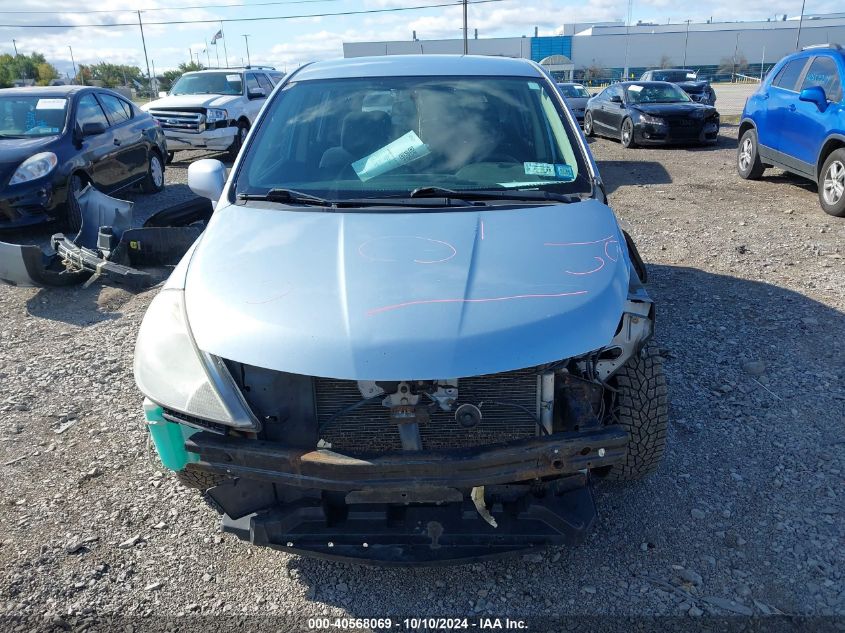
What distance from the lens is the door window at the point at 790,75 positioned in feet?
28.9

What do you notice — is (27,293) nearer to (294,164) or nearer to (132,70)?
(294,164)

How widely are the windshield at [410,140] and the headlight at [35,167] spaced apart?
4.89m

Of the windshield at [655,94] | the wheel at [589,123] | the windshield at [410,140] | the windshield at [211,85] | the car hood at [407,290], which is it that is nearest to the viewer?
the car hood at [407,290]

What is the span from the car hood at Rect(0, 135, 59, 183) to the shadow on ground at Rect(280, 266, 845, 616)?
6.45 metres

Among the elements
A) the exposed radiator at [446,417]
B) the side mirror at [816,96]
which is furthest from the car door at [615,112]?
the exposed radiator at [446,417]

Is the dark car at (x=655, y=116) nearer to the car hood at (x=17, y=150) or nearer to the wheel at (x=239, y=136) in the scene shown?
the wheel at (x=239, y=136)

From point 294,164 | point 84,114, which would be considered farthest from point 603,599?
point 84,114

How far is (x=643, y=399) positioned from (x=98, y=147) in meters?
7.79

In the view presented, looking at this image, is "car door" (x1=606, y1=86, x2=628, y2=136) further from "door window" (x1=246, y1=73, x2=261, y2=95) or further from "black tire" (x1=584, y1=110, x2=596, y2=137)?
Result: "door window" (x1=246, y1=73, x2=261, y2=95)

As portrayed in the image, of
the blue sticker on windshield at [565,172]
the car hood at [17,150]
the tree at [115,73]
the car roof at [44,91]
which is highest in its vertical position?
the car roof at [44,91]

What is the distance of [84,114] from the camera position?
8.52m

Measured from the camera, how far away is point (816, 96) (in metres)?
7.95

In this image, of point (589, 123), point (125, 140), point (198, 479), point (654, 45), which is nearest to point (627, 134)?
point (589, 123)

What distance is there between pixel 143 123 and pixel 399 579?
29.7 ft
